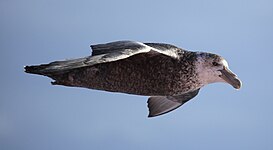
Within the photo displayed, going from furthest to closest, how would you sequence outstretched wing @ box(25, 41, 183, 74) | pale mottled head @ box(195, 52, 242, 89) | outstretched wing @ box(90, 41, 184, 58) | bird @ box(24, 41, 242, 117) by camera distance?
pale mottled head @ box(195, 52, 242, 89), bird @ box(24, 41, 242, 117), outstretched wing @ box(90, 41, 184, 58), outstretched wing @ box(25, 41, 183, 74)

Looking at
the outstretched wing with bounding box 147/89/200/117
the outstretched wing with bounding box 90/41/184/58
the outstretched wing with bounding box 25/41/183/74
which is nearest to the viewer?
the outstretched wing with bounding box 25/41/183/74

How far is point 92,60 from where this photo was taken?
34.3ft

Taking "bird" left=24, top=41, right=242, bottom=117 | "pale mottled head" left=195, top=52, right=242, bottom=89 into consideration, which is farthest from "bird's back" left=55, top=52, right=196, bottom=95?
"pale mottled head" left=195, top=52, right=242, bottom=89

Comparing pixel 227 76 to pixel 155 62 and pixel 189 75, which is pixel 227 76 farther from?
pixel 155 62

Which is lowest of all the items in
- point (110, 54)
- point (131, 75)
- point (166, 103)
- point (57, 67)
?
point (166, 103)

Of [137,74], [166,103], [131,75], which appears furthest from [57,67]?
[166,103]

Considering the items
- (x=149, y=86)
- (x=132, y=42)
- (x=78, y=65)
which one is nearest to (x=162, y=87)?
(x=149, y=86)

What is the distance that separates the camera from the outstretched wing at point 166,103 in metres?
13.9

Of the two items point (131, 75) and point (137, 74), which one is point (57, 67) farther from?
point (137, 74)

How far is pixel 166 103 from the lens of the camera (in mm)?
13922

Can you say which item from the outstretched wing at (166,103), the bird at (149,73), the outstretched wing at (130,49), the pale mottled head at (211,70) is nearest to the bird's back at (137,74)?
the bird at (149,73)

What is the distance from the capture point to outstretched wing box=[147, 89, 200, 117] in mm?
13867

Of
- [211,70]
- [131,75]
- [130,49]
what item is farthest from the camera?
[211,70]

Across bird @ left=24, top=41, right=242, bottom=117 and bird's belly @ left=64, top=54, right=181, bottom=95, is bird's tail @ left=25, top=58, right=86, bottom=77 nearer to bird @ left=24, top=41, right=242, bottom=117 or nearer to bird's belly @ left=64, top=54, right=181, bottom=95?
bird @ left=24, top=41, right=242, bottom=117
